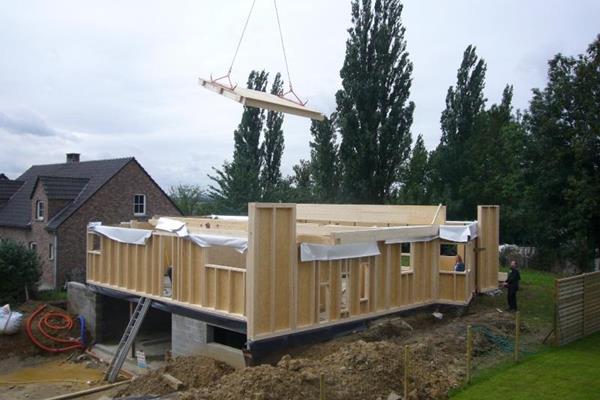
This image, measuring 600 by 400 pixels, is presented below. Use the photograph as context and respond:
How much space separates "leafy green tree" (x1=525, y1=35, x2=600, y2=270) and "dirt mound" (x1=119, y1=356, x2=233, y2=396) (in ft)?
37.6

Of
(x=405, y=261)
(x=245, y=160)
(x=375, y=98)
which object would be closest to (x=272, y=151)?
(x=245, y=160)

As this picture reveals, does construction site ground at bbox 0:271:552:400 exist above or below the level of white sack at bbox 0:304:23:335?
above

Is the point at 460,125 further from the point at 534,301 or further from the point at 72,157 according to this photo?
the point at 72,157

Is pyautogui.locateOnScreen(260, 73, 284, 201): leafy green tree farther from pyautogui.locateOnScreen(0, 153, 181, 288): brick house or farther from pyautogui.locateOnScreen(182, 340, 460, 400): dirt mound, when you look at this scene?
pyautogui.locateOnScreen(182, 340, 460, 400): dirt mound

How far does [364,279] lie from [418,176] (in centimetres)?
2854

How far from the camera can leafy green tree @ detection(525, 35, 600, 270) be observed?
57.7ft

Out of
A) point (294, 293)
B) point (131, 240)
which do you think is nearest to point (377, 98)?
point (131, 240)

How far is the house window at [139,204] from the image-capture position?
30.5m

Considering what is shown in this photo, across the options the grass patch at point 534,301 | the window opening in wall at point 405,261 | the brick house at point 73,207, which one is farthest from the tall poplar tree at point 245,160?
the grass patch at point 534,301

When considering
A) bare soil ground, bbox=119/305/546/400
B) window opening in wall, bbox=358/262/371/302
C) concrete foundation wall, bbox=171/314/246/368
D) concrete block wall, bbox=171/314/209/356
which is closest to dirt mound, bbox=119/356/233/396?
bare soil ground, bbox=119/305/546/400

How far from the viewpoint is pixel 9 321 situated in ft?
64.0

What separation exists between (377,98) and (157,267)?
722 inches

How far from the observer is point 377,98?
103ft

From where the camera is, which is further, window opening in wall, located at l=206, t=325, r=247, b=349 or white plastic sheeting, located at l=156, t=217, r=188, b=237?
Result: window opening in wall, located at l=206, t=325, r=247, b=349
